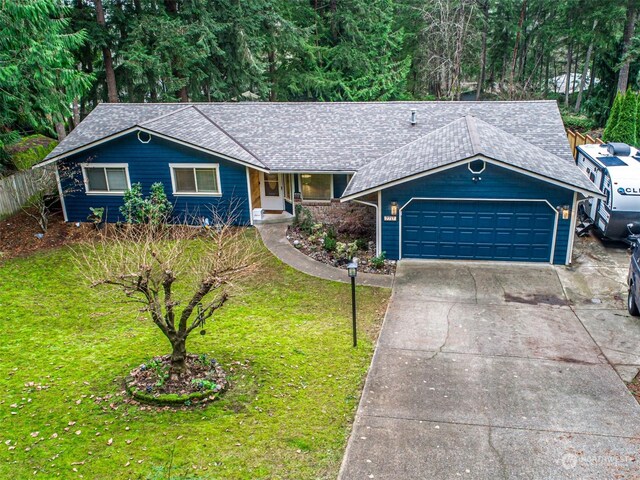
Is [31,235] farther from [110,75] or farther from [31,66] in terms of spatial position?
[110,75]

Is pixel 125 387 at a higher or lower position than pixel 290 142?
lower

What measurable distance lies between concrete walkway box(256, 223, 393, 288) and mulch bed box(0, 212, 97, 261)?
19.4 feet

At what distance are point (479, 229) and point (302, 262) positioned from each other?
5.36 metres

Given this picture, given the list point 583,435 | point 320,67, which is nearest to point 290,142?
point 583,435

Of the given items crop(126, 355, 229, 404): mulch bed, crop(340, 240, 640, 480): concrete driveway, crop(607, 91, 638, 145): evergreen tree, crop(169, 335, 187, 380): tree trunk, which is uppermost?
crop(607, 91, 638, 145): evergreen tree

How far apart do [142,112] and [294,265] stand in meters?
10.3

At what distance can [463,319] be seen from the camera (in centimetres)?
1249

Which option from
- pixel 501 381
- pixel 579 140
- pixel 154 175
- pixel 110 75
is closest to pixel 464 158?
pixel 501 381

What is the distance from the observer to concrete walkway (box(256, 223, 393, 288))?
1489 centimetres

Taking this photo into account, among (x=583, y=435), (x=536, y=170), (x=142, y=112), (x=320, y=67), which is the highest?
(x=320, y=67)

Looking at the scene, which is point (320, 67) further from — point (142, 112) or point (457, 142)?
point (457, 142)

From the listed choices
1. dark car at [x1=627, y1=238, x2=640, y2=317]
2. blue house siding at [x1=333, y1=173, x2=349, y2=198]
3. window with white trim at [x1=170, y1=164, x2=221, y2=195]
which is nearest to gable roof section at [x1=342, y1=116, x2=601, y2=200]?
blue house siding at [x1=333, y1=173, x2=349, y2=198]

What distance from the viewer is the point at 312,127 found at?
2031 cm

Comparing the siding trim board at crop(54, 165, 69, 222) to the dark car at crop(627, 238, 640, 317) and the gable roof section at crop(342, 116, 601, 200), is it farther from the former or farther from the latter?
→ the dark car at crop(627, 238, 640, 317)
